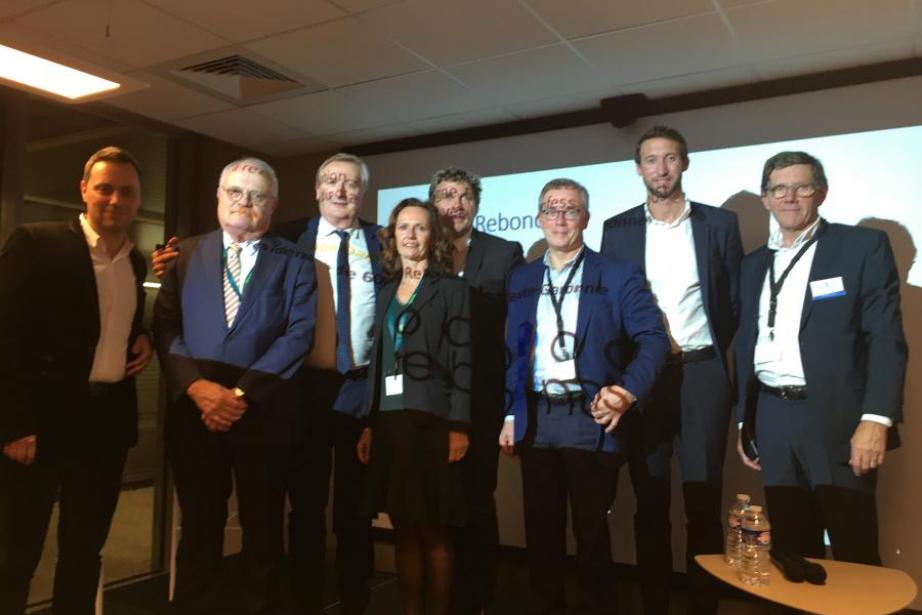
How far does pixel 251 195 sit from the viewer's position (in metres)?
2.87

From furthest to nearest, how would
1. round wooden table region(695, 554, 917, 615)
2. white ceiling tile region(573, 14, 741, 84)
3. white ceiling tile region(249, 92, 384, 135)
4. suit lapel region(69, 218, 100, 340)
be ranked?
1. white ceiling tile region(249, 92, 384, 135)
2. white ceiling tile region(573, 14, 741, 84)
3. suit lapel region(69, 218, 100, 340)
4. round wooden table region(695, 554, 917, 615)

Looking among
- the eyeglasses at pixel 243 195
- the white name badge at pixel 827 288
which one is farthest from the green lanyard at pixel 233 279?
the white name badge at pixel 827 288

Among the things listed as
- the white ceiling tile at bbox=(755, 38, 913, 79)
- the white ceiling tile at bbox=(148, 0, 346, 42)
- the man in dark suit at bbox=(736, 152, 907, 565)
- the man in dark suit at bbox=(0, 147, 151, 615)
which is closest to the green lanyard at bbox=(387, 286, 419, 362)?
the man in dark suit at bbox=(0, 147, 151, 615)

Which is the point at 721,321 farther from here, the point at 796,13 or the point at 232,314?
the point at 232,314

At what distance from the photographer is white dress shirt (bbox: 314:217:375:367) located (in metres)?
3.01

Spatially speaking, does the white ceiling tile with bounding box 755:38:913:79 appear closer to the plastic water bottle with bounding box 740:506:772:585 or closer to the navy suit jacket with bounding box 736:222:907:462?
the navy suit jacket with bounding box 736:222:907:462

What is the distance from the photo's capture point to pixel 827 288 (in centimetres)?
290

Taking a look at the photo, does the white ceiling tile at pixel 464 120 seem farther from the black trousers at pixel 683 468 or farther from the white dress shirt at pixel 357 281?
the black trousers at pixel 683 468

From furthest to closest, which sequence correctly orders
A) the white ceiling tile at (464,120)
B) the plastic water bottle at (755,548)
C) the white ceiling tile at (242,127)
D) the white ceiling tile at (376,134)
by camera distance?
1. the white ceiling tile at (376,134)
2. the white ceiling tile at (242,127)
3. the white ceiling tile at (464,120)
4. the plastic water bottle at (755,548)

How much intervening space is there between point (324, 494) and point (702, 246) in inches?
77.4

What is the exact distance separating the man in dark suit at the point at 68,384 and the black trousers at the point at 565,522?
5.17 feet

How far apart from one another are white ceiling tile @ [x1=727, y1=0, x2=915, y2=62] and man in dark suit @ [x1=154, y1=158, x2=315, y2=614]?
2087mm

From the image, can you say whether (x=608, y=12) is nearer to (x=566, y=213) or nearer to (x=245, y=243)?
(x=566, y=213)

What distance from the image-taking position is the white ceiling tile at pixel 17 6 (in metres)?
2.78
